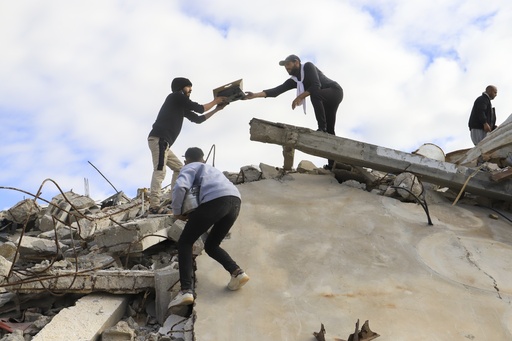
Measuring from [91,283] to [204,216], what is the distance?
141 centimetres

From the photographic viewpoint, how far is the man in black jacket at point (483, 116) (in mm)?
9203

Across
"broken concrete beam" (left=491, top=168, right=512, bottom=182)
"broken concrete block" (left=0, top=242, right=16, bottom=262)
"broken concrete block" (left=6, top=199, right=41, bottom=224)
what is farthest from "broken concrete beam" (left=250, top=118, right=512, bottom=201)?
"broken concrete block" (left=6, top=199, right=41, bottom=224)

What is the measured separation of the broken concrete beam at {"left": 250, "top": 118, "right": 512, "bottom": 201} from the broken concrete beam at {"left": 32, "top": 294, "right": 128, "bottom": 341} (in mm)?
3225

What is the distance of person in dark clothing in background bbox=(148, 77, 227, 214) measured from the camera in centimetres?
677

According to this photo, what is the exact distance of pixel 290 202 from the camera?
6.50m

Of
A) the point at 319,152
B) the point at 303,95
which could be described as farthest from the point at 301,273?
the point at 303,95

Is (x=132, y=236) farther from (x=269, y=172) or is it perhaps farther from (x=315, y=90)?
(x=315, y=90)

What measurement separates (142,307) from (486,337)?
3.11 metres

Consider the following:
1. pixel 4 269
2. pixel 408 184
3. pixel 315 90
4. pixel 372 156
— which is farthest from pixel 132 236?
pixel 408 184

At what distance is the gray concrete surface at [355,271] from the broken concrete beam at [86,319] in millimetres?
826

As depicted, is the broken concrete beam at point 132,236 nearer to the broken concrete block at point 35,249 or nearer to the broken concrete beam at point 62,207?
the broken concrete block at point 35,249

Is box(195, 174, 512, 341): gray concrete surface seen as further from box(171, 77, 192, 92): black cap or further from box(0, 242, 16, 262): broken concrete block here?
box(0, 242, 16, 262): broken concrete block

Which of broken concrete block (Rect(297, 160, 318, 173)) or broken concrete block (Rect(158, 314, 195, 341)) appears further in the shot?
broken concrete block (Rect(297, 160, 318, 173))

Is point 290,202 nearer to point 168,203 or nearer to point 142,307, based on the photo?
point 168,203
